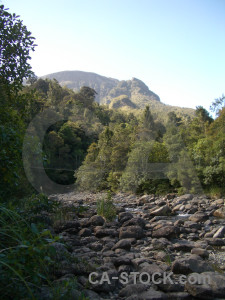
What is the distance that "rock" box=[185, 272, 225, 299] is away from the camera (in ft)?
11.6

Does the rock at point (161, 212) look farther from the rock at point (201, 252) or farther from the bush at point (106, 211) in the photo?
the rock at point (201, 252)

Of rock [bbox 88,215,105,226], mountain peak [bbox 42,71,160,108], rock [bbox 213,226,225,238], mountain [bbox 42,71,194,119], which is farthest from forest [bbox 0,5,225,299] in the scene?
mountain peak [bbox 42,71,160,108]

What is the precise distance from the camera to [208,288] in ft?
11.7

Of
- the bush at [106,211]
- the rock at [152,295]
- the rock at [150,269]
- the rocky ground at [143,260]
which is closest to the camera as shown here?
the rock at [152,295]

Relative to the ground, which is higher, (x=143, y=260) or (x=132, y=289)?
(x=132, y=289)

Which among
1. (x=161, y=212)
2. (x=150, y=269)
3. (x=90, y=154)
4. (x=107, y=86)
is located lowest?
(x=161, y=212)

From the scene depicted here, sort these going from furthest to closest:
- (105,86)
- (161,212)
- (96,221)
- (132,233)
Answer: (105,86), (161,212), (96,221), (132,233)

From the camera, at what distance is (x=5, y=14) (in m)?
4.30

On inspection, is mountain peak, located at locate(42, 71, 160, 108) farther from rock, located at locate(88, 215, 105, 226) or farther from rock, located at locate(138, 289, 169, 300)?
rock, located at locate(138, 289, 169, 300)

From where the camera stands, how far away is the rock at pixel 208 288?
11.6ft

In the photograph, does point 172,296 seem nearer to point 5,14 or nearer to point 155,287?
point 155,287

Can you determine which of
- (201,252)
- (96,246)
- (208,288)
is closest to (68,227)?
(96,246)

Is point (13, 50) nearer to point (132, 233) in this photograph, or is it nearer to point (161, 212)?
point (132, 233)

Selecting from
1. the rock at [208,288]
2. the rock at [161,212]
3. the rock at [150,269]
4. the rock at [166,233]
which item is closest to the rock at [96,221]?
the rock at [166,233]
